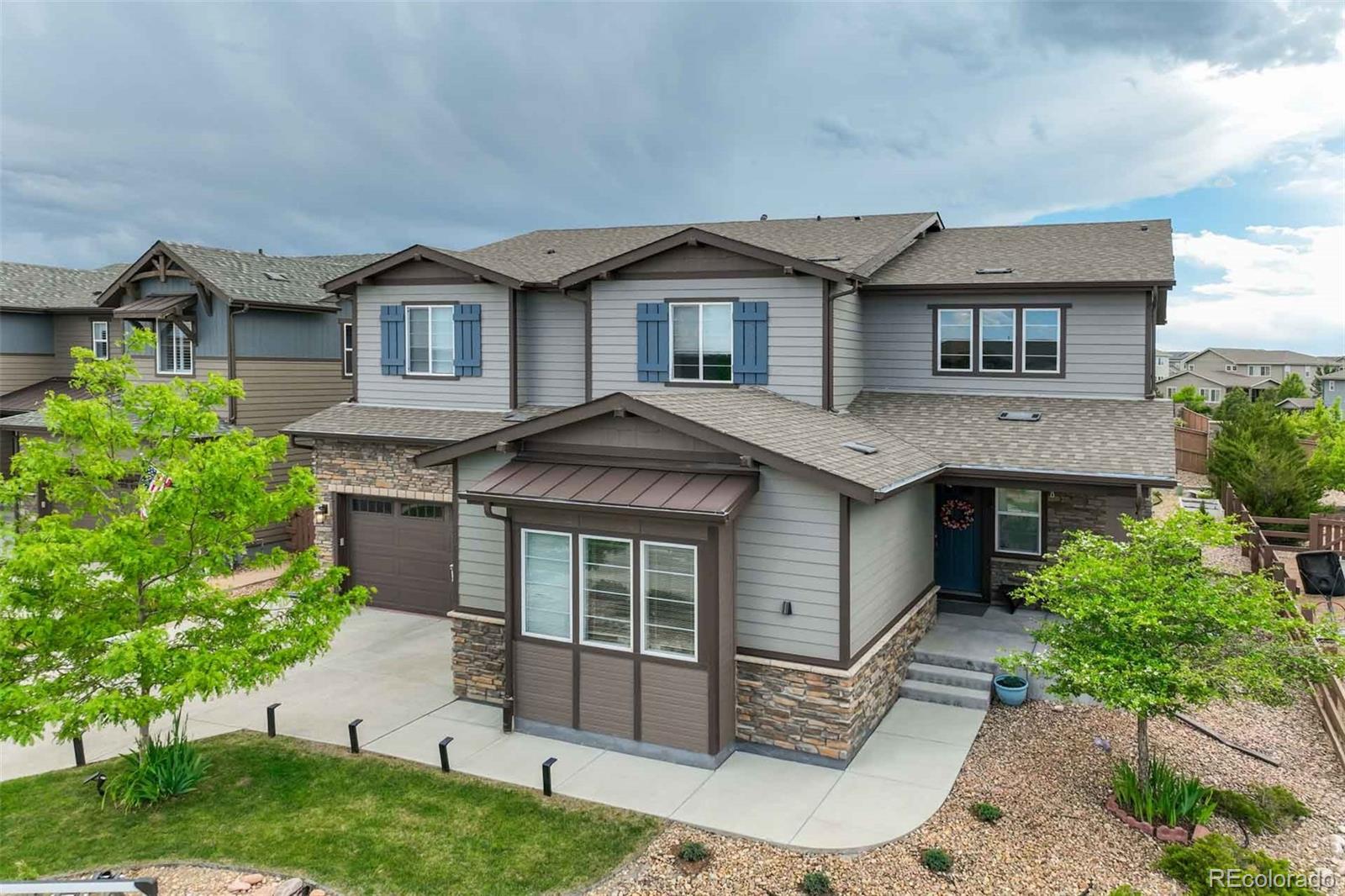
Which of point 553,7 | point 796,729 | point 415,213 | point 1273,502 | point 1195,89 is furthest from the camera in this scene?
point 415,213

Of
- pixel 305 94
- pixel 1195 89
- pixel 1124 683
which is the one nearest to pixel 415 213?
pixel 305 94

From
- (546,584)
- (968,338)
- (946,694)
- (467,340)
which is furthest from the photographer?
(467,340)

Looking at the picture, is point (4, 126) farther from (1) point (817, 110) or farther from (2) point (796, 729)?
(2) point (796, 729)

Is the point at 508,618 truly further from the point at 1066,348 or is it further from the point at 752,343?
the point at 1066,348

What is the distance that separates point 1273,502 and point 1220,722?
479 inches

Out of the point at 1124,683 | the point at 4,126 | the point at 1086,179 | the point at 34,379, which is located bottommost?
the point at 1124,683

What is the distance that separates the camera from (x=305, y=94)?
67.8 feet

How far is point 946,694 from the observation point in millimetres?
10891

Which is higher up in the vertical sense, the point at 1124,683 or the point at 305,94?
the point at 305,94

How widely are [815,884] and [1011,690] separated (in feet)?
16.5

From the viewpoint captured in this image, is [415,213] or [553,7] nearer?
[553,7]

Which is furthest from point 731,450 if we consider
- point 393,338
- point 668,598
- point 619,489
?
point 393,338

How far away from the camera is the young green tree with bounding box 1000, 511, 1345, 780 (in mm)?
7477

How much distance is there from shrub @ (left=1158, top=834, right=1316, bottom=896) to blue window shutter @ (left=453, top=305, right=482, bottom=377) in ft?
41.3
